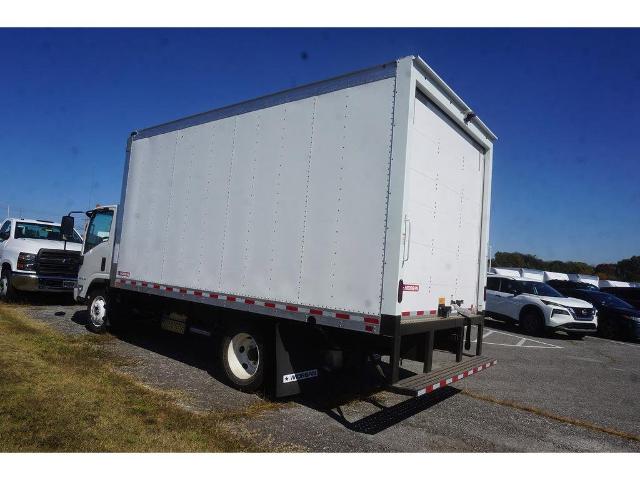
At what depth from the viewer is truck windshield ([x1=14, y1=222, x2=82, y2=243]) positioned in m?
13.2

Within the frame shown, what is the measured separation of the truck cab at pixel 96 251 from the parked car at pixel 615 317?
14.8 metres

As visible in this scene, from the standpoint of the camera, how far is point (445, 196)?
19.1 feet

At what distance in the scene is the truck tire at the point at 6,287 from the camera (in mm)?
12406

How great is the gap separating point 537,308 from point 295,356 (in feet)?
35.0

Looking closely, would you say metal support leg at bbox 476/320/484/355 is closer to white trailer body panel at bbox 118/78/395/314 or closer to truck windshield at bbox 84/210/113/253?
white trailer body panel at bbox 118/78/395/314

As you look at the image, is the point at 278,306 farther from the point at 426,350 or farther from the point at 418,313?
the point at 426,350

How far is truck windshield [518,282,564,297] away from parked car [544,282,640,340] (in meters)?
1.95

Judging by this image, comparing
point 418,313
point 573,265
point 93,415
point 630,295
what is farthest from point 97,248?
point 573,265

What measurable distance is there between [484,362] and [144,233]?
559cm

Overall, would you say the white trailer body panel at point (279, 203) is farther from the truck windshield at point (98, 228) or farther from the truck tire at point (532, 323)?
the truck tire at point (532, 323)

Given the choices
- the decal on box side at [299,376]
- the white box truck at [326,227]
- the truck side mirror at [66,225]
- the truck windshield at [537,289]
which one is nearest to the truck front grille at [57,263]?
the truck side mirror at [66,225]

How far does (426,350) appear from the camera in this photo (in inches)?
206

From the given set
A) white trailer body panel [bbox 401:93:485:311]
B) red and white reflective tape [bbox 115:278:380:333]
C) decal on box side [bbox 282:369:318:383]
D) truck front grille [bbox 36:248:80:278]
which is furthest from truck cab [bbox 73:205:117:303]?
white trailer body panel [bbox 401:93:485:311]

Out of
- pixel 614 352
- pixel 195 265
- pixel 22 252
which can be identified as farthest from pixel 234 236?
pixel 614 352
